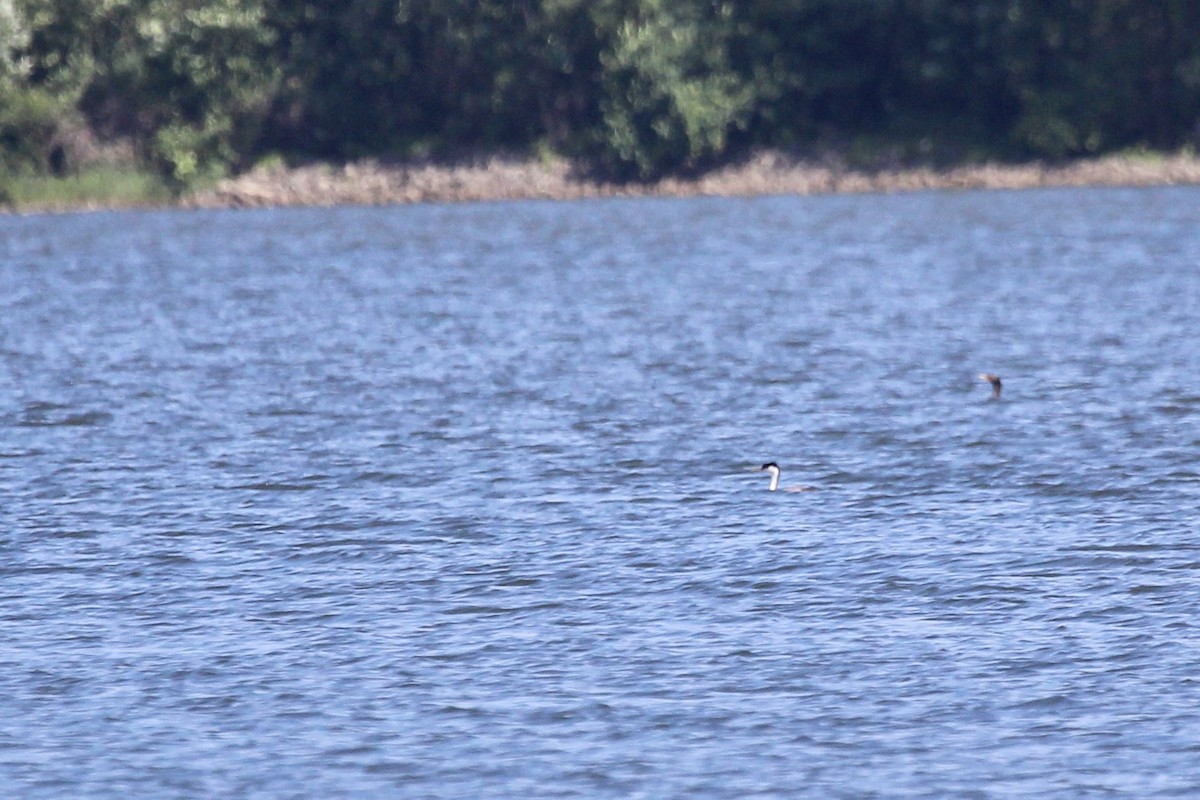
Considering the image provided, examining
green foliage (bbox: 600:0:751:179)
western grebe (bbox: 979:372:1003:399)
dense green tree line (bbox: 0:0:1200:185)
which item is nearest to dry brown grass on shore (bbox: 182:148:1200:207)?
dense green tree line (bbox: 0:0:1200:185)

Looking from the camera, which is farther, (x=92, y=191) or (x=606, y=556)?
(x=92, y=191)

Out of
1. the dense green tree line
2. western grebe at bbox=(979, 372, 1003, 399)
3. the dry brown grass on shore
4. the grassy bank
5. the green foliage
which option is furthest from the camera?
the grassy bank

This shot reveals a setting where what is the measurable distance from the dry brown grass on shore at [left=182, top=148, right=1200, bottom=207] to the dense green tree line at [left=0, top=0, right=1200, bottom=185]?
103 cm

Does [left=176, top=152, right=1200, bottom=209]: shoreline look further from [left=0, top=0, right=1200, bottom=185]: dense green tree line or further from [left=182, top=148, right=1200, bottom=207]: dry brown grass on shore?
[left=0, top=0, right=1200, bottom=185]: dense green tree line

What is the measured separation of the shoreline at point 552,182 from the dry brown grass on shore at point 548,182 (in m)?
0.04

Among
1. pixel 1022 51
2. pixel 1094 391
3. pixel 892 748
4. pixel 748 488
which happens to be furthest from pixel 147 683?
pixel 1022 51

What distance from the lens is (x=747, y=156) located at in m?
89.4

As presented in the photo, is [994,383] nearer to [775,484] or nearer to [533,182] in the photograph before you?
[775,484]

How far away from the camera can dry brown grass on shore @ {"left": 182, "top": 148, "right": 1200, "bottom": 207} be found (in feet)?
283

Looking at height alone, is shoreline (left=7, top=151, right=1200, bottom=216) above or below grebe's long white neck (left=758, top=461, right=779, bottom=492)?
below

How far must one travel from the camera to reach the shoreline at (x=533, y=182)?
283 feet

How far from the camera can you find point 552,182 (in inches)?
3548

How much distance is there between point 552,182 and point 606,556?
72697mm

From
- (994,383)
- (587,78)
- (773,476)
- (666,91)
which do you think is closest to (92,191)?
(587,78)
